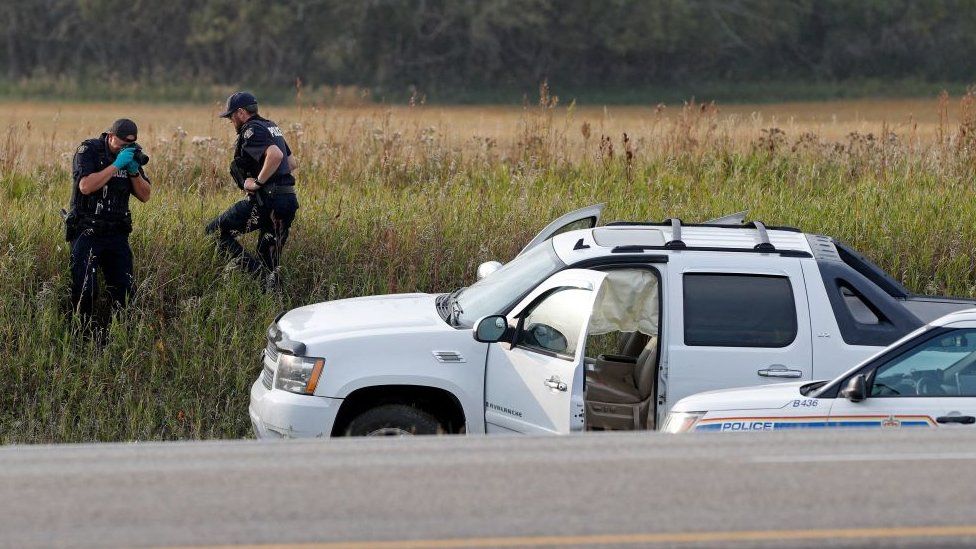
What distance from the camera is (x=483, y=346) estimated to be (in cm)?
779

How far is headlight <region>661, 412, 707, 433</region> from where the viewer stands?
6938mm

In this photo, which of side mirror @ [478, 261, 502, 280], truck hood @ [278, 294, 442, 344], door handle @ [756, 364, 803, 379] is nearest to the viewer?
door handle @ [756, 364, 803, 379]

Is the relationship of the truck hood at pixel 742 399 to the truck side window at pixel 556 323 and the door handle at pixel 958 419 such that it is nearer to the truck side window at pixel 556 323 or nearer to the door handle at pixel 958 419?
the door handle at pixel 958 419

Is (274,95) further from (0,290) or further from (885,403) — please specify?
(885,403)

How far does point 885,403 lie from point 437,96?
48.5 m

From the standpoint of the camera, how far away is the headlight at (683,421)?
6938mm

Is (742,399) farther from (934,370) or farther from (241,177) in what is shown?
(241,177)

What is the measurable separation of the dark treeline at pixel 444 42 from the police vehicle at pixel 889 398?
48.5 m

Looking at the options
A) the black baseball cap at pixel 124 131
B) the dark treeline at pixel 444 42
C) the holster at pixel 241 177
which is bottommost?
the holster at pixel 241 177

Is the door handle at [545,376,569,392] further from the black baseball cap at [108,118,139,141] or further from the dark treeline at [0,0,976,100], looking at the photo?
the dark treeline at [0,0,976,100]

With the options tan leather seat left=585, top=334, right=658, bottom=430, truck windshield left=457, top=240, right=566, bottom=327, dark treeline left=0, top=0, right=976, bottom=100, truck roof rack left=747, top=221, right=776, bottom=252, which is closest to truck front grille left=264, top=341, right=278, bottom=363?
truck windshield left=457, top=240, right=566, bottom=327

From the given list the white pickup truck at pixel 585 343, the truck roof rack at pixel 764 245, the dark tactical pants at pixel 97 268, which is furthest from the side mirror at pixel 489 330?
the dark tactical pants at pixel 97 268

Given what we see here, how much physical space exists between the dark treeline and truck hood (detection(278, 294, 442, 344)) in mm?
46278

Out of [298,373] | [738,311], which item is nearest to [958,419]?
[738,311]
